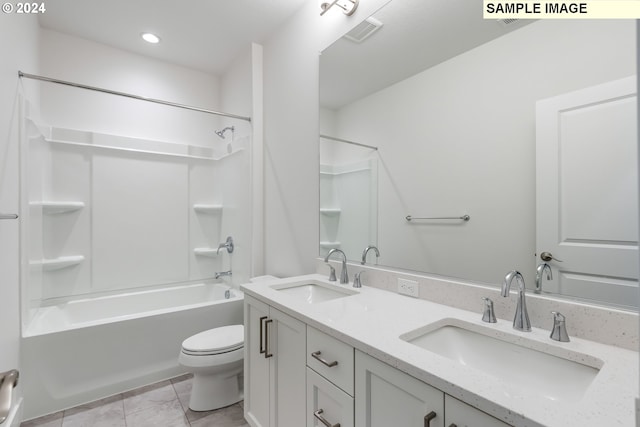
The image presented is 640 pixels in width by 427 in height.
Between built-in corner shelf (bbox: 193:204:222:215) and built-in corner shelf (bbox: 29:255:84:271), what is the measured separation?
1078 mm

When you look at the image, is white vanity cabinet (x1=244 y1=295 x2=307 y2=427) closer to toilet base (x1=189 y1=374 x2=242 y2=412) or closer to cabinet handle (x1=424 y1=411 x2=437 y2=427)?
toilet base (x1=189 y1=374 x2=242 y2=412)

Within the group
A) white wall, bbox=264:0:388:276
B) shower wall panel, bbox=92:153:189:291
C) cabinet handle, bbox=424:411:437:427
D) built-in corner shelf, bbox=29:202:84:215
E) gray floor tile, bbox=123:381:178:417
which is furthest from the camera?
shower wall panel, bbox=92:153:189:291

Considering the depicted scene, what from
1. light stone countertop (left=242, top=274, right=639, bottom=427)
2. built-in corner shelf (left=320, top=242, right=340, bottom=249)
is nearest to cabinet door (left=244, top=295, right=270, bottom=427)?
light stone countertop (left=242, top=274, right=639, bottom=427)

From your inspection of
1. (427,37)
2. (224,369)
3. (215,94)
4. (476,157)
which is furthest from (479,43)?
(215,94)

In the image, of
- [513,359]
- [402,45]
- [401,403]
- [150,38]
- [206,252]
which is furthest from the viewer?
[206,252]

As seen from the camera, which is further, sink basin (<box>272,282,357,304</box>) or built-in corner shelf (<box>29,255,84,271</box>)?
built-in corner shelf (<box>29,255,84,271</box>)

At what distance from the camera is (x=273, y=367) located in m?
1.40

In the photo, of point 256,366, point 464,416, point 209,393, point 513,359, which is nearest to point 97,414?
point 209,393

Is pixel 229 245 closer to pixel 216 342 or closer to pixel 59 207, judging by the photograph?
pixel 216 342

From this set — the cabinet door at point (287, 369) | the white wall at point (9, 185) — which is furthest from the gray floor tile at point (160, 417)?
the cabinet door at point (287, 369)

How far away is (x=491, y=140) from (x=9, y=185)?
2.45 metres

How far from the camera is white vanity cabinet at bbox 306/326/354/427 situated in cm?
97

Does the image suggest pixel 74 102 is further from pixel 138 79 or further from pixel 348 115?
pixel 348 115

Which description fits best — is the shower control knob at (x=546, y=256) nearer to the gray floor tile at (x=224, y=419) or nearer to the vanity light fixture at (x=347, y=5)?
the vanity light fixture at (x=347, y=5)
